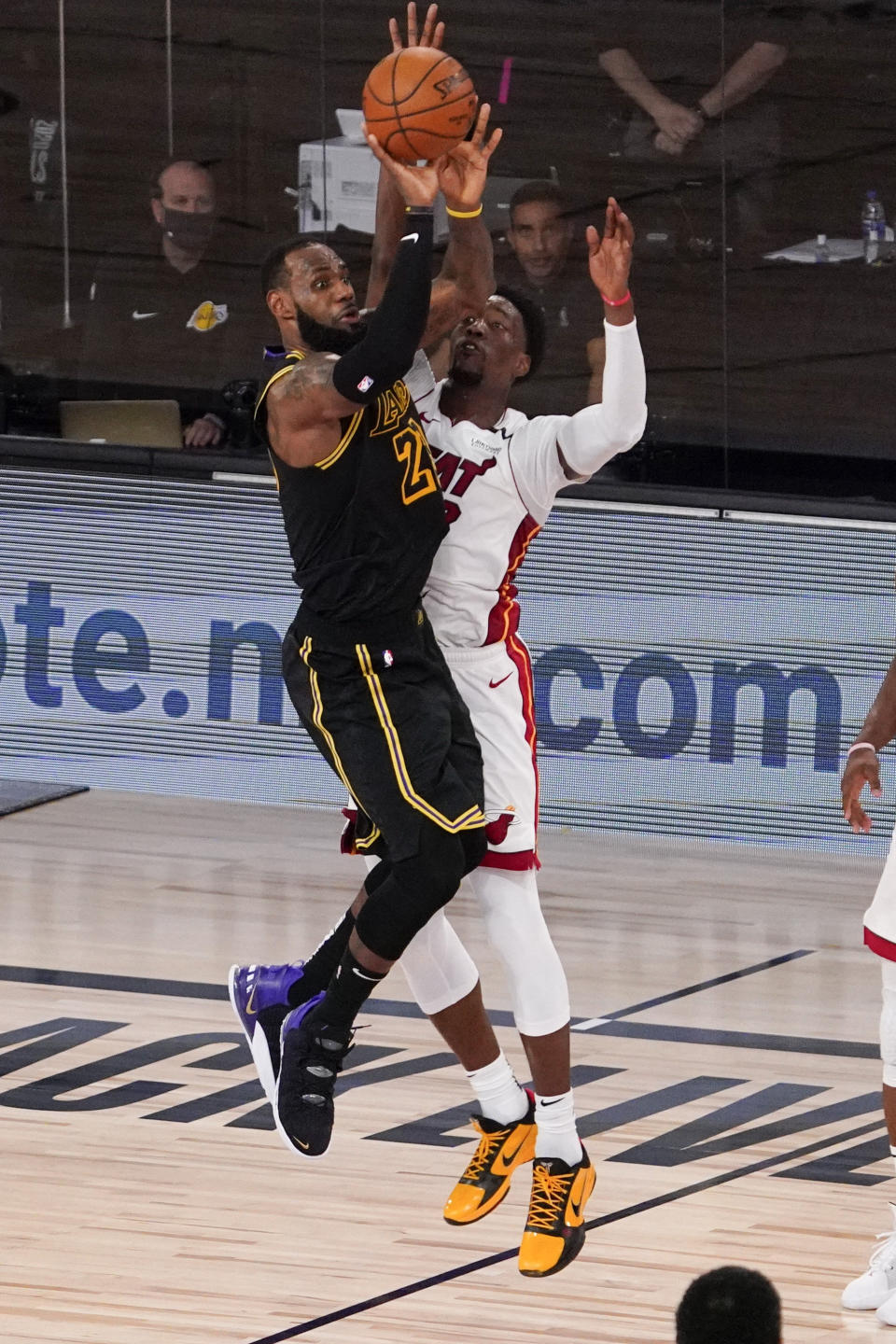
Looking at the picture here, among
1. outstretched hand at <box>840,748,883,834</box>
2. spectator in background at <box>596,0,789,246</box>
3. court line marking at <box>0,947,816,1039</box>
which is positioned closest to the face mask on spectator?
spectator in background at <box>596,0,789,246</box>

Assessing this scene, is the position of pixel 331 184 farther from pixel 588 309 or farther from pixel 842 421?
pixel 842 421

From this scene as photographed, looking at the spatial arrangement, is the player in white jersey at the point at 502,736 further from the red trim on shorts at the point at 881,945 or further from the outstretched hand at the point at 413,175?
the red trim on shorts at the point at 881,945

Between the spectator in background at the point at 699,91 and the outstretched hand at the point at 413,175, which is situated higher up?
the spectator in background at the point at 699,91

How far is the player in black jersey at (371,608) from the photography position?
5.14 meters

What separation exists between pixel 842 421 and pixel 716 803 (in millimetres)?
1529

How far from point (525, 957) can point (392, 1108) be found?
58.5 inches

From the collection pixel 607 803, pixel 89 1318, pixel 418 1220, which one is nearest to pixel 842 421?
pixel 607 803

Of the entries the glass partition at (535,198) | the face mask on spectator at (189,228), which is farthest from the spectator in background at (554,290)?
the face mask on spectator at (189,228)

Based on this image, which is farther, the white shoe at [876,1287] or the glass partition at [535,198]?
the glass partition at [535,198]

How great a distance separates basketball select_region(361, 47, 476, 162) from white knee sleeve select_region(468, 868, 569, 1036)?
1514 mm

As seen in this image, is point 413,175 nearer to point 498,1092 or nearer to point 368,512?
point 368,512

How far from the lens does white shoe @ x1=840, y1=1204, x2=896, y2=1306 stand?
534 centimetres

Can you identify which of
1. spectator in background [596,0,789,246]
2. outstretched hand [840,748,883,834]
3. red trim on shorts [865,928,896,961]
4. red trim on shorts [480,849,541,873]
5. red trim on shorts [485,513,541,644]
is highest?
spectator in background [596,0,789,246]

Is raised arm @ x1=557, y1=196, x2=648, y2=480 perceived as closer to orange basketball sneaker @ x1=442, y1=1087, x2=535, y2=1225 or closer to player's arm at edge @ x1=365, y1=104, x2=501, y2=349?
player's arm at edge @ x1=365, y1=104, x2=501, y2=349
